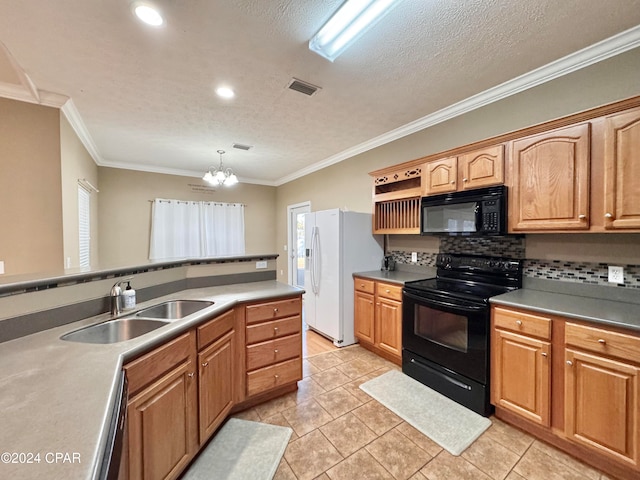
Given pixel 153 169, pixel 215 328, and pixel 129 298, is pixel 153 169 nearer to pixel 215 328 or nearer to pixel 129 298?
pixel 129 298

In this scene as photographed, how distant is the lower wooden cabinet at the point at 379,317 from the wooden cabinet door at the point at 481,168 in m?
1.20

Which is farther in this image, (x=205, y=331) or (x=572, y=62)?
(x=572, y=62)

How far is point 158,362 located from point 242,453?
912 mm

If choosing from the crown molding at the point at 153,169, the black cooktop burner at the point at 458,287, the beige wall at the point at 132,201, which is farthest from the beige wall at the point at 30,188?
the black cooktop burner at the point at 458,287

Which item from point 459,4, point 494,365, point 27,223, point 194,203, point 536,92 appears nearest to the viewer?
point 459,4

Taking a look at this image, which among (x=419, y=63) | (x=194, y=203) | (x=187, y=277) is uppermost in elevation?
(x=419, y=63)

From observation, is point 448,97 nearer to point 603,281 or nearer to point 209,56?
point 603,281

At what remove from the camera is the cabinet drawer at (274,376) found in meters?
2.17

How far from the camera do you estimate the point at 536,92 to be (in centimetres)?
231

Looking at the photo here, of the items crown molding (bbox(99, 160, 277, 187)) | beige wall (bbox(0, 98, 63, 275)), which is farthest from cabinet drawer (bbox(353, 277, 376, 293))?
crown molding (bbox(99, 160, 277, 187))

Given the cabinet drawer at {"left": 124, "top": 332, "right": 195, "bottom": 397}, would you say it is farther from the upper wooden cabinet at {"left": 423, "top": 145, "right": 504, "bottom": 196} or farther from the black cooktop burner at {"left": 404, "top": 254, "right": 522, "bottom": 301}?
the upper wooden cabinet at {"left": 423, "top": 145, "right": 504, "bottom": 196}

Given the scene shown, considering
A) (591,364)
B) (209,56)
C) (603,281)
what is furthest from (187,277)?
(603,281)

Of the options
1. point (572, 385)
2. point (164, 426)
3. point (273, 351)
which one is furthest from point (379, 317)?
point (164, 426)

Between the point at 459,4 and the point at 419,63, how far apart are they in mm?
532
